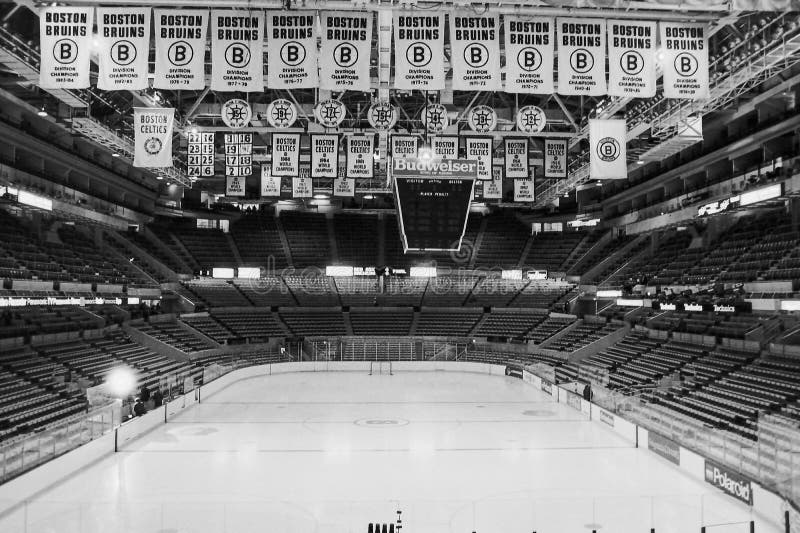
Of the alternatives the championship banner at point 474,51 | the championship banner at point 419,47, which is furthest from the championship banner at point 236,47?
the championship banner at point 474,51

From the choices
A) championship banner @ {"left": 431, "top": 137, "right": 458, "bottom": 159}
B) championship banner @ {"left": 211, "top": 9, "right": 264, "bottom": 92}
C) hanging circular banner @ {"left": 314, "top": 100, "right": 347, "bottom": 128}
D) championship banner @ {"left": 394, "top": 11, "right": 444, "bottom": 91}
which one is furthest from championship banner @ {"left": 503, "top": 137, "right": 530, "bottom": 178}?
championship banner @ {"left": 211, "top": 9, "right": 264, "bottom": 92}

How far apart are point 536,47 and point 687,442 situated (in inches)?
385

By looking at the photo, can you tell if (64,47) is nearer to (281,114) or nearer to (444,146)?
(281,114)

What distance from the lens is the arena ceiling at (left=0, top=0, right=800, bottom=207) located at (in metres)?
10.1

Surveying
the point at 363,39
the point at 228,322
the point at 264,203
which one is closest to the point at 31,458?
the point at 363,39

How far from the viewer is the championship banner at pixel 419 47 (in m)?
10.1

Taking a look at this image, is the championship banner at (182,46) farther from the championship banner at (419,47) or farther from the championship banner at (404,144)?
the championship banner at (404,144)

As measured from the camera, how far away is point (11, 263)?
23.1 meters

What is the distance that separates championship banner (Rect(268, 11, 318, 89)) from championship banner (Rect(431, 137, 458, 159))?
661 centimetres

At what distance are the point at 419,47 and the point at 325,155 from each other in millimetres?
6739

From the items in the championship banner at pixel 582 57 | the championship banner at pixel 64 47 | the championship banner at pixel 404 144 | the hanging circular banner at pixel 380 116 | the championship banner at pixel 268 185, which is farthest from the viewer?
the championship banner at pixel 268 185

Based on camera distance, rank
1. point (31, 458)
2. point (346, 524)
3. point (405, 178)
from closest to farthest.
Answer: point (346, 524), point (31, 458), point (405, 178)

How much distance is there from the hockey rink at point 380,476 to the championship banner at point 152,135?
7.45 metres

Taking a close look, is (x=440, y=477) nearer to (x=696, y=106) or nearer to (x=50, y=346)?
(x=696, y=106)
